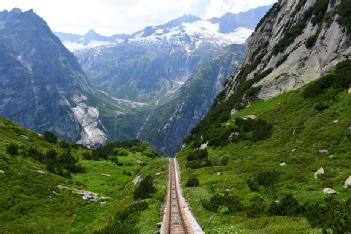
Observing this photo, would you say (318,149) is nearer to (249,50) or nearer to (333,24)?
(333,24)

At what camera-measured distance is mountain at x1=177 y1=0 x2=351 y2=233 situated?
29.4 meters

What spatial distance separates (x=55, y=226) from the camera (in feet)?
121

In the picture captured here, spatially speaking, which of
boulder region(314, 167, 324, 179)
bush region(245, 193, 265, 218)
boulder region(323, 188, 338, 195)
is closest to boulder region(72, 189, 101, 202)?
bush region(245, 193, 265, 218)

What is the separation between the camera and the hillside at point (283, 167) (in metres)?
27.2

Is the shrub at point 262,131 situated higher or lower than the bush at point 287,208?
higher

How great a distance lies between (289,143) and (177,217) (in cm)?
2797

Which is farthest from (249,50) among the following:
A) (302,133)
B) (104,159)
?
(302,133)

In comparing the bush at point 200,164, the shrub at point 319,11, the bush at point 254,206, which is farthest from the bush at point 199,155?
the shrub at point 319,11

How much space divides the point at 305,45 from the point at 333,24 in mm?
8824

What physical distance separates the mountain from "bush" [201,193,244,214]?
0.09 meters

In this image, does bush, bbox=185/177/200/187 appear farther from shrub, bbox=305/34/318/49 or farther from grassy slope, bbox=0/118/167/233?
shrub, bbox=305/34/318/49

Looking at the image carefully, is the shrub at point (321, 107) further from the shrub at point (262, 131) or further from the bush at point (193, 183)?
the bush at point (193, 183)

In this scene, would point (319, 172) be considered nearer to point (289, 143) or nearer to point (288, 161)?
point (288, 161)

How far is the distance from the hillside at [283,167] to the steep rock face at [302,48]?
5852 millimetres
